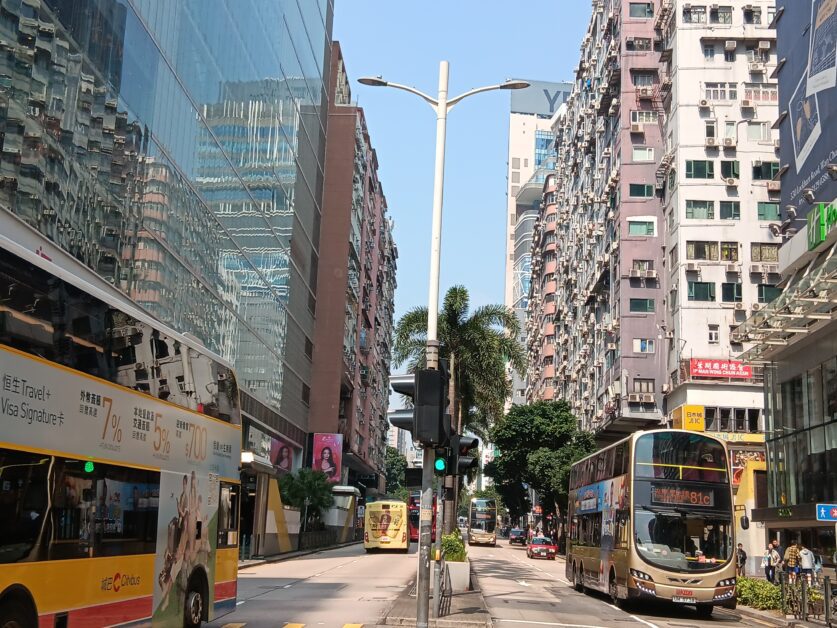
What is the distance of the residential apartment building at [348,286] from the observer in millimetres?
79688

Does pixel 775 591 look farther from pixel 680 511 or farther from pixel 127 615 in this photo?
pixel 127 615

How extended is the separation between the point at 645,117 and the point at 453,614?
5022cm

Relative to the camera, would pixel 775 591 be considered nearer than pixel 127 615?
No

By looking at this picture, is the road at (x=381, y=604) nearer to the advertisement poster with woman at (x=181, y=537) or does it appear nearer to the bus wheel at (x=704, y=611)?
the bus wheel at (x=704, y=611)

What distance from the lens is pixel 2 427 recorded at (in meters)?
8.91

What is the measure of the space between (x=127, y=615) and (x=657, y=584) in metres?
15.1

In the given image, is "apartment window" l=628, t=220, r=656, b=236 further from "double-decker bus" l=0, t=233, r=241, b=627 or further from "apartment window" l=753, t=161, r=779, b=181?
"double-decker bus" l=0, t=233, r=241, b=627

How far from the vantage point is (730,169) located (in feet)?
190

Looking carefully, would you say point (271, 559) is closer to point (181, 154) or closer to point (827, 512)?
point (181, 154)

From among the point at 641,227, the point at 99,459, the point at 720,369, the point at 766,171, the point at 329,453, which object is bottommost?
the point at 99,459

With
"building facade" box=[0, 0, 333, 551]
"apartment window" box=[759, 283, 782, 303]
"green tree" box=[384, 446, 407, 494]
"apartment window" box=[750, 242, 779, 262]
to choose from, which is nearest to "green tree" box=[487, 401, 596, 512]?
"building facade" box=[0, 0, 333, 551]

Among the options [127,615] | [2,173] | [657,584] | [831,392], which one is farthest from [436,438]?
[831,392]

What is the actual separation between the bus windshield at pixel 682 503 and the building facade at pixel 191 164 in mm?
10462

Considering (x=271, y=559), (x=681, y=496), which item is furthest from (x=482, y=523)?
(x=681, y=496)
